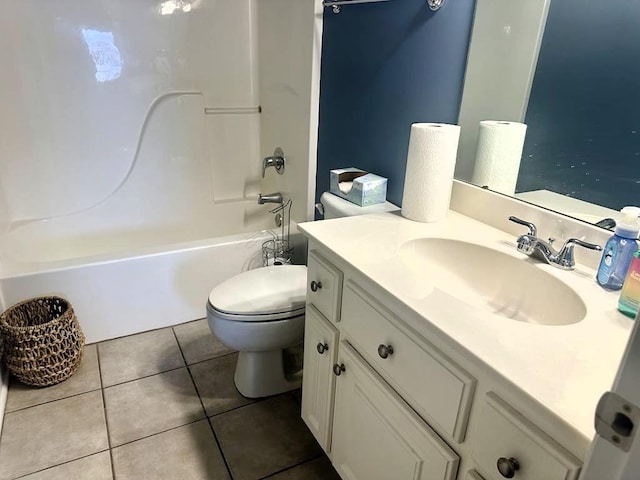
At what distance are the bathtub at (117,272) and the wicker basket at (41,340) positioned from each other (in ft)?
0.26

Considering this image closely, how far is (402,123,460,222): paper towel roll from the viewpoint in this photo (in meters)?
1.26

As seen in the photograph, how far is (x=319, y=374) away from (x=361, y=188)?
25.3 inches

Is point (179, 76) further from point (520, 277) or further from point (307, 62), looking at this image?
point (520, 277)

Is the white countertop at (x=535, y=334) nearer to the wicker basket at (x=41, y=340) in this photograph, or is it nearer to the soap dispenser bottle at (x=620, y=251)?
the soap dispenser bottle at (x=620, y=251)

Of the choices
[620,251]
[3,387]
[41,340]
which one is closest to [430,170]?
[620,251]

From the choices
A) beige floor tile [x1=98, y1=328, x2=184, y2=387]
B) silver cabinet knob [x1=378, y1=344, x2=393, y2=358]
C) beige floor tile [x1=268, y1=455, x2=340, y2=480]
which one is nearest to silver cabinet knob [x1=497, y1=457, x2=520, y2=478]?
silver cabinet knob [x1=378, y1=344, x2=393, y2=358]

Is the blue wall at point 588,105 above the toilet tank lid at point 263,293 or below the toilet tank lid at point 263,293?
above

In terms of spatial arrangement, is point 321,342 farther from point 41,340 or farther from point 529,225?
point 41,340

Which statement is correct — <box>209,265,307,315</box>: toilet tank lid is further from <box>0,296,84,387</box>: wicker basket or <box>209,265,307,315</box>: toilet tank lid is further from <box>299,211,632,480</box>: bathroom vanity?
<box>0,296,84,387</box>: wicker basket

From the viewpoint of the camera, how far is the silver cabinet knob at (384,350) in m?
0.98

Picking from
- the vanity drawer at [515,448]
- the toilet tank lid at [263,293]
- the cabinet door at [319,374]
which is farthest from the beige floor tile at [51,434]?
the vanity drawer at [515,448]

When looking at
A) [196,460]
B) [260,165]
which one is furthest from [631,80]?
[260,165]

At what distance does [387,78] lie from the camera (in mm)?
1640

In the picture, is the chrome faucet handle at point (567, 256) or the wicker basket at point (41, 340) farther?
the wicker basket at point (41, 340)
